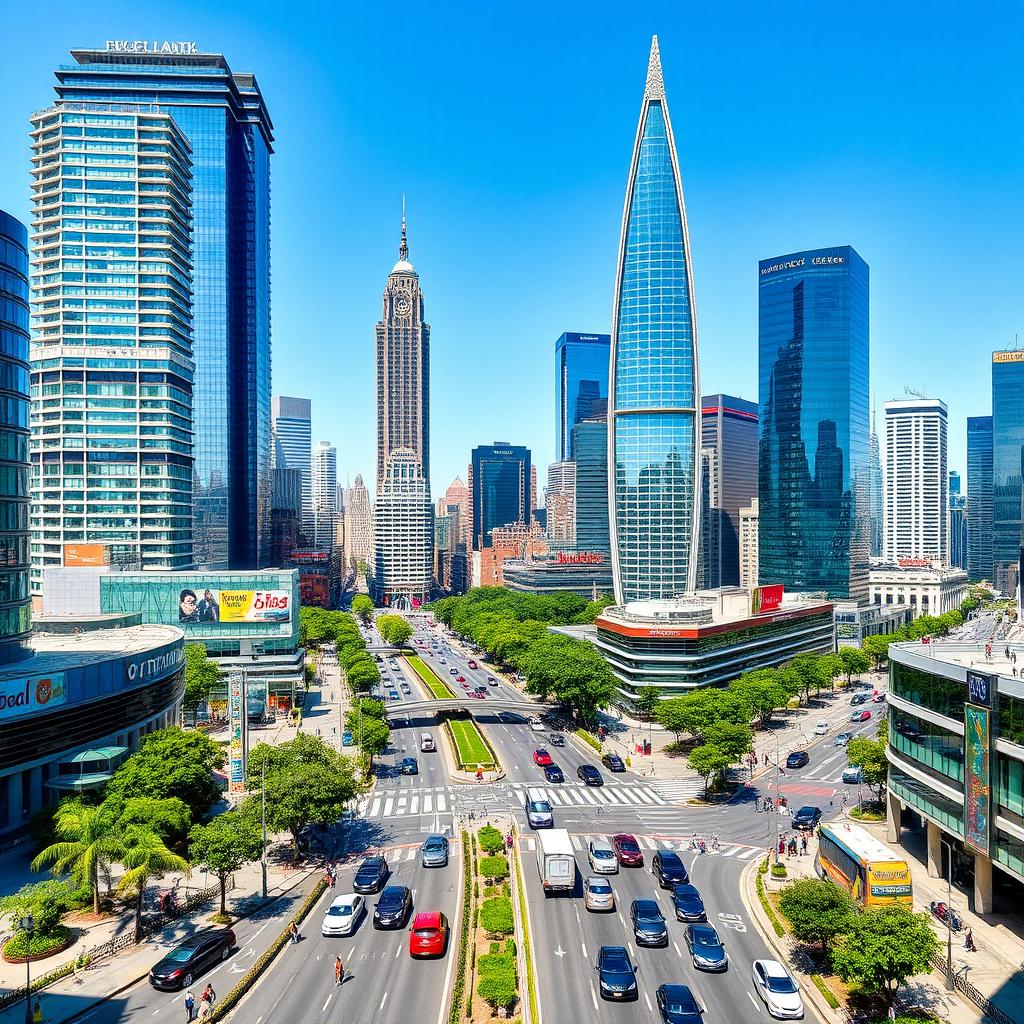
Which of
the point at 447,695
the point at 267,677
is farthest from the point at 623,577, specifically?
the point at 267,677

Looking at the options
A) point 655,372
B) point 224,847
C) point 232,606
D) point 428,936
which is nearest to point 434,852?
point 428,936

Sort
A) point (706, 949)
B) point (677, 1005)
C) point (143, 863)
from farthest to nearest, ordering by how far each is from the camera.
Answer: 1. point (143, 863)
2. point (706, 949)
3. point (677, 1005)

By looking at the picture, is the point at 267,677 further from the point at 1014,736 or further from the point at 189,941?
the point at 1014,736

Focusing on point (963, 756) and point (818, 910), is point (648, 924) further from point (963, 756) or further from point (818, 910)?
point (963, 756)

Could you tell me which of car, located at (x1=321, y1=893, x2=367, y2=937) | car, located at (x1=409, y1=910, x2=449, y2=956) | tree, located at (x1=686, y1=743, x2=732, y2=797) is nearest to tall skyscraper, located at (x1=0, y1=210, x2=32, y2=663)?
car, located at (x1=321, y1=893, x2=367, y2=937)

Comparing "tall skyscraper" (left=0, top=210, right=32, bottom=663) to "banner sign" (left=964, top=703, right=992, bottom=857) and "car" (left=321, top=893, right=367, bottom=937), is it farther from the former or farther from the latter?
"banner sign" (left=964, top=703, right=992, bottom=857)

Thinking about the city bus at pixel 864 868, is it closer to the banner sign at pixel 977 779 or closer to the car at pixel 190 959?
the banner sign at pixel 977 779
